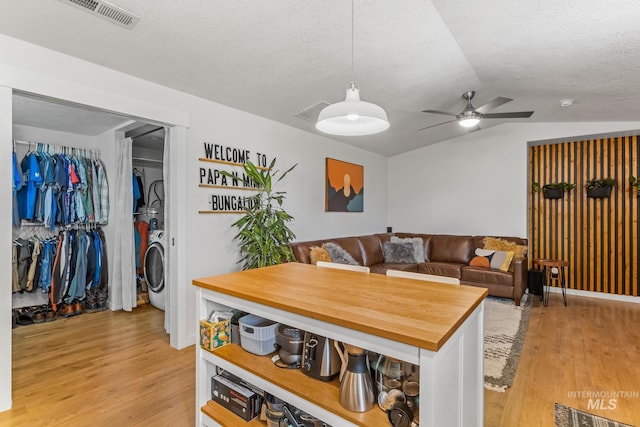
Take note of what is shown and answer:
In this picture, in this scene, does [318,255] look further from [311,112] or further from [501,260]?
[501,260]

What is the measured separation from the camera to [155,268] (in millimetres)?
4078

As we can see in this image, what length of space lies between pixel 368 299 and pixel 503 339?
2.54 metres

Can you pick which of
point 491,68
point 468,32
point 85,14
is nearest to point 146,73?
point 85,14

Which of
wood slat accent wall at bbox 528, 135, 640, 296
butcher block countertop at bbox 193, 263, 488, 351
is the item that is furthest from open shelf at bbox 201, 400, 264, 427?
wood slat accent wall at bbox 528, 135, 640, 296

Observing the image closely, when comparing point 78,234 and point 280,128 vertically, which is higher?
point 280,128

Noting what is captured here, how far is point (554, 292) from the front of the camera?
4.99m

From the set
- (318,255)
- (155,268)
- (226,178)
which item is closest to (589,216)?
(318,255)

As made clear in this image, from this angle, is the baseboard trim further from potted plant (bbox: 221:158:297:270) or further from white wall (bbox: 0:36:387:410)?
potted plant (bbox: 221:158:297:270)

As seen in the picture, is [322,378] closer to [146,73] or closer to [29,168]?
[146,73]

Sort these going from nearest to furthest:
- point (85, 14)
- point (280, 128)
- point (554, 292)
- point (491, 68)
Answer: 1. point (85, 14)
2. point (491, 68)
3. point (280, 128)
4. point (554, 292)

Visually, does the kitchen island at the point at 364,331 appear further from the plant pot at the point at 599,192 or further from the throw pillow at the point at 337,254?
the plant pot at the point at 599,192

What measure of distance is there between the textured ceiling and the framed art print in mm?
1508

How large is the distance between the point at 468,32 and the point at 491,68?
2.54 ft

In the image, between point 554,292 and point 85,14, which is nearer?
point 85,14
